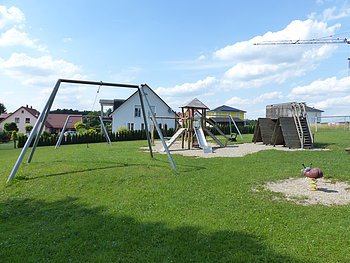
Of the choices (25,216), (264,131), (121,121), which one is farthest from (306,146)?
(121,121)

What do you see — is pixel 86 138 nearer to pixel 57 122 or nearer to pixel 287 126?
pixel 287 126

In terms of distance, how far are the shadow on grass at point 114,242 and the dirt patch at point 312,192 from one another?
265 cm

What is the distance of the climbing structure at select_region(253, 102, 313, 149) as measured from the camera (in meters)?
17.9

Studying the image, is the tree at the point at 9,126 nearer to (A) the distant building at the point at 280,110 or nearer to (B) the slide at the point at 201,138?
(B) the slide at the point at 201,138

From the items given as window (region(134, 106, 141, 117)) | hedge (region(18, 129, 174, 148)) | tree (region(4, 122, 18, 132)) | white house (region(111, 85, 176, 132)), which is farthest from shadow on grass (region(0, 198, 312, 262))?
tree (region(4, 122, 18, 132))

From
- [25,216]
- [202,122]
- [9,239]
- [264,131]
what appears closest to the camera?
[9,239]

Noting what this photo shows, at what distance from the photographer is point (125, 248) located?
14.1 ft

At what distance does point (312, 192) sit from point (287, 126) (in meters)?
12.6

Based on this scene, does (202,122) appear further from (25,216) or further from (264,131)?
(25,216)

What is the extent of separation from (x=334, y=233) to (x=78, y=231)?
4.27 m

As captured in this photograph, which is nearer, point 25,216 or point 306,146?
point 25,216

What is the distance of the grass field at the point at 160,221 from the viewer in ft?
13.5

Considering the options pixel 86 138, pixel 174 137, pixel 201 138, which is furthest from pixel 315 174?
pixel 86 138

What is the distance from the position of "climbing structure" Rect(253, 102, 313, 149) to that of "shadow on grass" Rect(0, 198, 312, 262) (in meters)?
14.7
